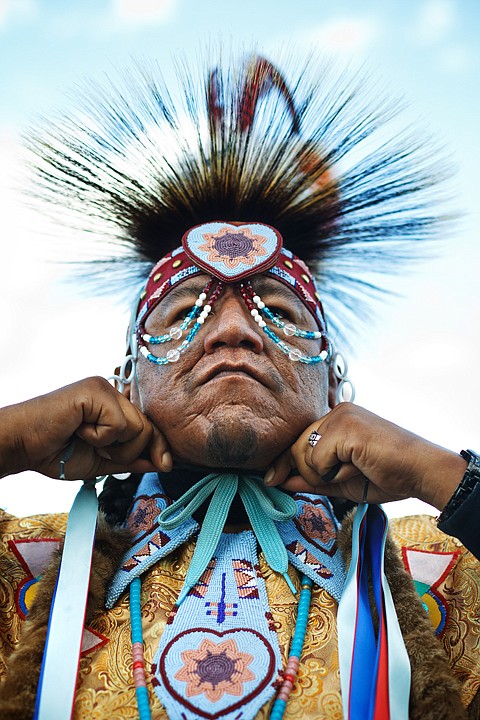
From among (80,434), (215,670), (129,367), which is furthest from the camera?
(129,367)

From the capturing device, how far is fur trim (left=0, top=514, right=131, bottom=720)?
66.1 inches

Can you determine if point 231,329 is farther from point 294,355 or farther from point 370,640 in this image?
point 370,640

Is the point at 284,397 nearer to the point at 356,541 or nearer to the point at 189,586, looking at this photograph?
the point at 356,541

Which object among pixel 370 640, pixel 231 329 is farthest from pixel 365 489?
pixel 231 329

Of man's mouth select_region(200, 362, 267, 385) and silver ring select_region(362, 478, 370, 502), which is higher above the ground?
man's mouth select_region(200, 362, 267, 385)

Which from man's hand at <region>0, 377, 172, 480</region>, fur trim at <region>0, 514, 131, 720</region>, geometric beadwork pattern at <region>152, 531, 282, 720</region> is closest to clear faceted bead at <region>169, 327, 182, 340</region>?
man's hand at <region>0, 377, 172, 480</region>

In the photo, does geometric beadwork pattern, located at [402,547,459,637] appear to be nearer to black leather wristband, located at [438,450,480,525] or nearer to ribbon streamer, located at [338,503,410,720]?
ribbon streamer, located at [338,503,410,720]

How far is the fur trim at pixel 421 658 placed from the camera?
1.71m

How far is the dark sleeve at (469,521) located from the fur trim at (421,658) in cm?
25

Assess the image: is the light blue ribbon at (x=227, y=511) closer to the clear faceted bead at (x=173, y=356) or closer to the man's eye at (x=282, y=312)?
the clear faceted bead at (x=173, y=356)

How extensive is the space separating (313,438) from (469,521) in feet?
1.66

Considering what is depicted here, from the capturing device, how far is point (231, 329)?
88.6 inches

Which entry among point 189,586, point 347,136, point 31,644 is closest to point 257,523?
point 189,586

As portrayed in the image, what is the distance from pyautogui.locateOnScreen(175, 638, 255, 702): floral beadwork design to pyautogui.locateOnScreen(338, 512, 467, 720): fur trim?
15.8 inches
